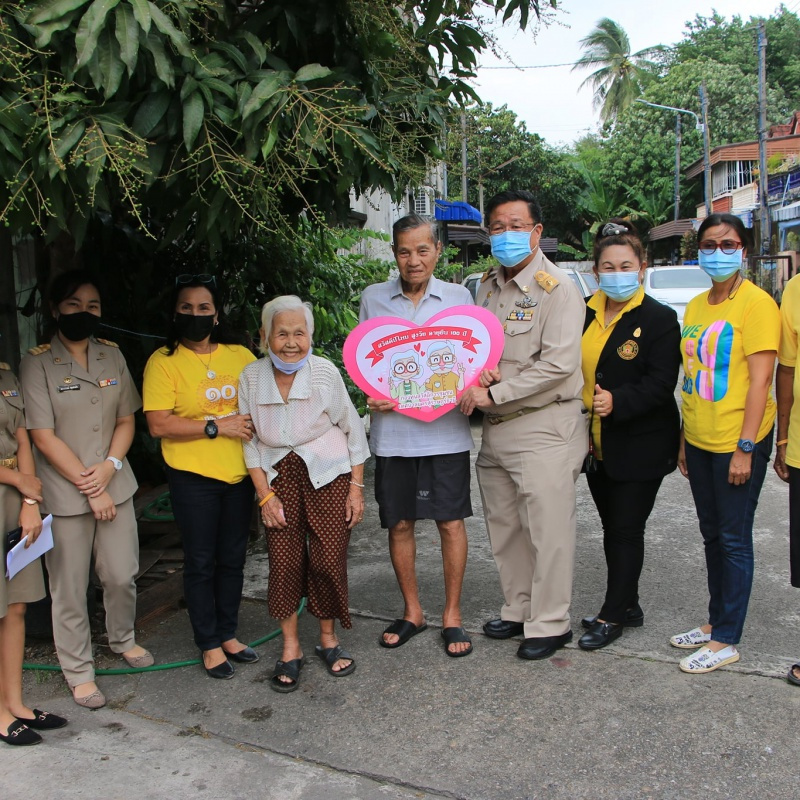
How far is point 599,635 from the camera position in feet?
12.6

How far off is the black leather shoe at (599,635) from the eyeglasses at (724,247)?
1.73 meters

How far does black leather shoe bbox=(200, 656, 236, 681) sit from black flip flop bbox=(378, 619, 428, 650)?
0.71m

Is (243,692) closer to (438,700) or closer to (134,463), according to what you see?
(438,700)

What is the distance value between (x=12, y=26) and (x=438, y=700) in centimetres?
282

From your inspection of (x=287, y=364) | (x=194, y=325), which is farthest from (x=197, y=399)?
(x=287, y=364)

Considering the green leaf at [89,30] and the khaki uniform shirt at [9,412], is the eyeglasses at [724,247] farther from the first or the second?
the khaki uniform shirt at [9,412]

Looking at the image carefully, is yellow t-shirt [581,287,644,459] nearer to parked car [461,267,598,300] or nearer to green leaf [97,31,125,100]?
green leaf [97,31,125,100]

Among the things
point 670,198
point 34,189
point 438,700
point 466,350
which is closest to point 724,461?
point 466,350

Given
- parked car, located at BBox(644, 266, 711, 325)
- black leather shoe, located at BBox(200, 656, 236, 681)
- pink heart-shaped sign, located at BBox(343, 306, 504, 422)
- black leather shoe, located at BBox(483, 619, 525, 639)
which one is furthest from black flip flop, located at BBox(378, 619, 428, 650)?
parked car, located at BBox(644, 266, 711, 325)

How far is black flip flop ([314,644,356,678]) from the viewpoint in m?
3.67

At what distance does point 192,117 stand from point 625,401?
83.0 inches

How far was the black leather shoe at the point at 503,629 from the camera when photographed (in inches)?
157

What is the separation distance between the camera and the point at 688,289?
52.1ft

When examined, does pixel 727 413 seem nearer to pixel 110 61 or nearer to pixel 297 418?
pixel 297 418
